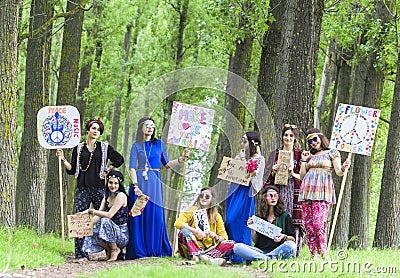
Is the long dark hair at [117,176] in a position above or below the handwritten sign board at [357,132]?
below

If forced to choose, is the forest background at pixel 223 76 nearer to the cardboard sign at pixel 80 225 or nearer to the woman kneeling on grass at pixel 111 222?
the woman kneeling on grass at pixel 111 222

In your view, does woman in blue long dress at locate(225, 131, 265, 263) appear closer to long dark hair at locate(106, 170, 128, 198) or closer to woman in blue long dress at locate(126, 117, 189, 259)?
woman in blue long dress at locate(126, 117, 189, 259)

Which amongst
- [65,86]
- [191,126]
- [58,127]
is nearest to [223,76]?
[65,86]

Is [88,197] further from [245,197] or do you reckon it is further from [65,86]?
[65,86]

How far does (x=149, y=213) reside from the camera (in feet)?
32.1

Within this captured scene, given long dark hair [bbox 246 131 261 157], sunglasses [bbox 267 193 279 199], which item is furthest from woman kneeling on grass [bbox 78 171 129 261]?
sunglasses [bbox 267 193 279 199]

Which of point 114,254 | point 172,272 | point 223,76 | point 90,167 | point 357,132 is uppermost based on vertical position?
point 223,76

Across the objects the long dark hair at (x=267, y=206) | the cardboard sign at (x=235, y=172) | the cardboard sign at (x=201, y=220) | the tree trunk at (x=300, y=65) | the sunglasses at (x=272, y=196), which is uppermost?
the tree trunk at (x=300, y=65)

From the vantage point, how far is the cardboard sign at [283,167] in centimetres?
909

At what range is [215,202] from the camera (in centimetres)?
938

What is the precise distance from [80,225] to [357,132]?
408 centimetres

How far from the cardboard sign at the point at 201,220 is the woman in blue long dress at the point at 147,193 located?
0.81m

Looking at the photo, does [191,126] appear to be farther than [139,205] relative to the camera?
Yes

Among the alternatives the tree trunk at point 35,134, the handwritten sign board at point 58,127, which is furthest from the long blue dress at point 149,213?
the tree trunk at point 35,134
